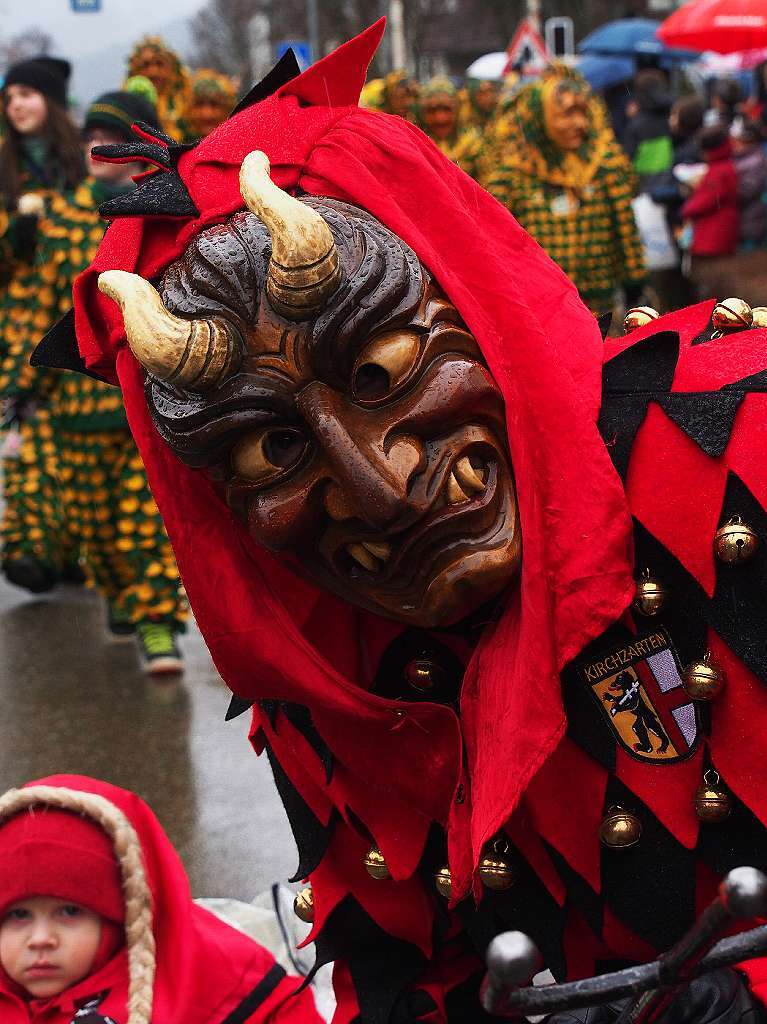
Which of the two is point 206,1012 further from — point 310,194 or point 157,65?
point 157,65

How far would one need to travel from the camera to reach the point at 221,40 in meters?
48.6

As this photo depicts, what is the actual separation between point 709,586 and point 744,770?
0.76 ft

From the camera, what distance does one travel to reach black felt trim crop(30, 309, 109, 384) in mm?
2031

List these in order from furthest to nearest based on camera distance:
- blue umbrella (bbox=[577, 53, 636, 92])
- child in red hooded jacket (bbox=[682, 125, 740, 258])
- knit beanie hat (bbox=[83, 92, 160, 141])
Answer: blue umbrella (bbox=[577, 53, 636, 92]) → child in red hooded jacket (bbox=[682, 125, 740, 258]) → knit beanie hat (bbox=[83, 92, 160, 141])

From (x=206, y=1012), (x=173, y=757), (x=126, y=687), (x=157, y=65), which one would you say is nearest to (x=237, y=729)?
(x=173, y=757)

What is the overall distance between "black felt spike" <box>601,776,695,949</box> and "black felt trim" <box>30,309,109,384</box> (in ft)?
3.17

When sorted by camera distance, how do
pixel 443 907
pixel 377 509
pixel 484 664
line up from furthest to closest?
pixel 443 907
pixel 484 664
pixel 377 509

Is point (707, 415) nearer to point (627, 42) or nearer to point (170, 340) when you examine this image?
point (170, 340)

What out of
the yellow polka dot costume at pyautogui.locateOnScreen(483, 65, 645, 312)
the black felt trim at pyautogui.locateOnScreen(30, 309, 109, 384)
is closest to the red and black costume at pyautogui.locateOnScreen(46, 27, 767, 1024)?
the black felt trim at pyautogui.locateOnScreen(30, 309, 109, 384)

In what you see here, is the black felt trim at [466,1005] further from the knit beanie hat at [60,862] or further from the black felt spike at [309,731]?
the knit beanie hat at [60,862]

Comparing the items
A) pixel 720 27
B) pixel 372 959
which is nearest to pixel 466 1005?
pixel 372 959

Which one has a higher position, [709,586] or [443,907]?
[709,586]

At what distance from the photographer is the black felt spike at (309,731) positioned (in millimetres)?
1991

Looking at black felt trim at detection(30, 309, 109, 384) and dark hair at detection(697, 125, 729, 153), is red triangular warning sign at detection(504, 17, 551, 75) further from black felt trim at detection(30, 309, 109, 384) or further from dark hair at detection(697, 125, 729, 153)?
black felt trim at detection(30, 309, 109, 384)
